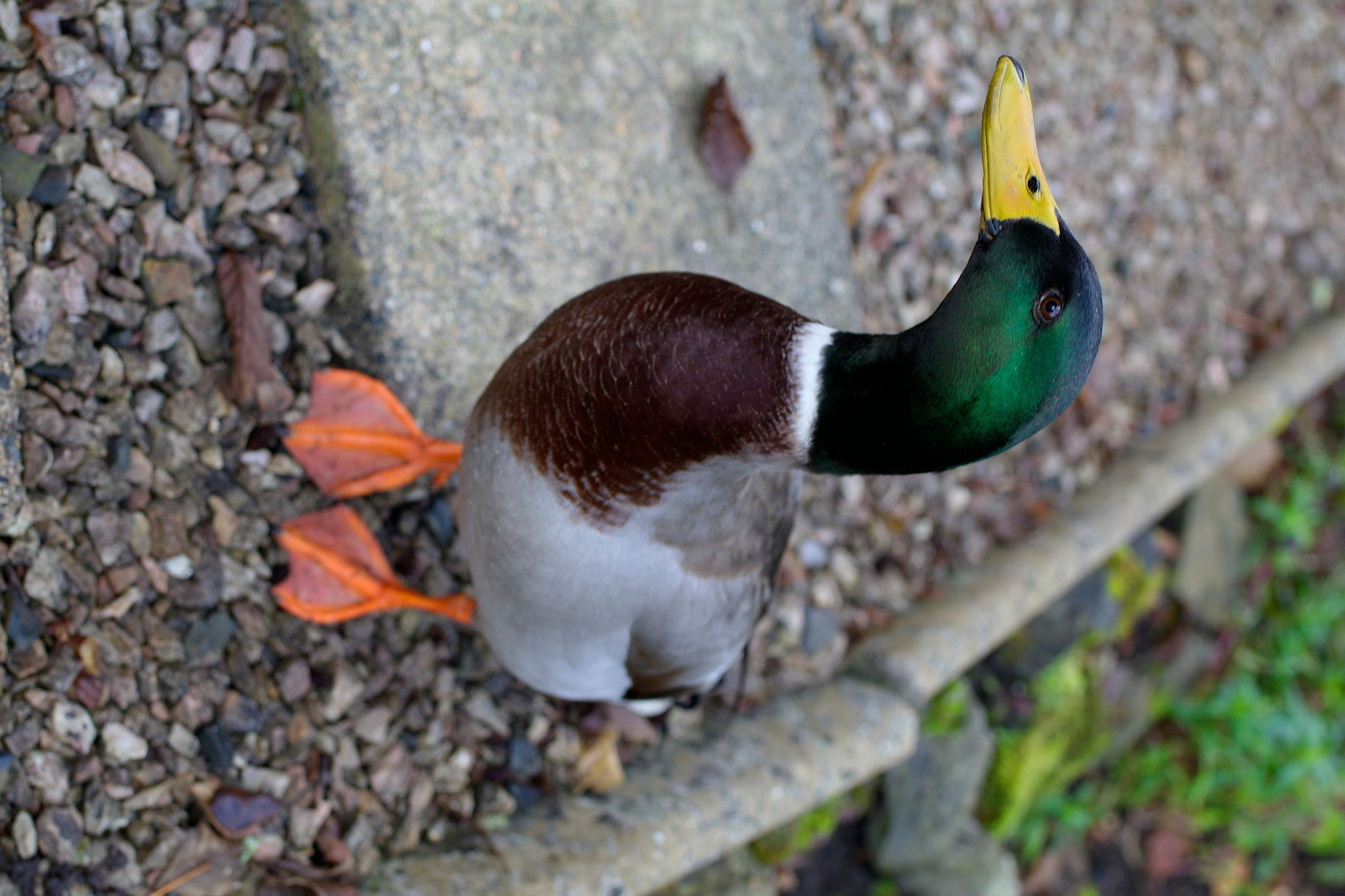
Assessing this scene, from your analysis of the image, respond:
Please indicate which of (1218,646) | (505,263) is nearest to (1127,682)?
(1218,646)

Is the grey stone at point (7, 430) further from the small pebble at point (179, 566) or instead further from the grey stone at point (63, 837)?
the grey stone at point (63, 837)

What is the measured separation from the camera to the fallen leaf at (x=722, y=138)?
7.98 feet

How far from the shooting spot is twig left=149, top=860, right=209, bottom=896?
1771 mm

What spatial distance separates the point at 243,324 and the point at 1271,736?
3.66 m

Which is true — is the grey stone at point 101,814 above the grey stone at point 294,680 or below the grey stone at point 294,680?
below

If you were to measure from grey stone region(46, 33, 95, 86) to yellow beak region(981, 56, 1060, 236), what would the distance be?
1.53m

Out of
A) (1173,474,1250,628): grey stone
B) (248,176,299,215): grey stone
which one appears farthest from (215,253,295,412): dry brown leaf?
(1173,474,1250,628): grey stone

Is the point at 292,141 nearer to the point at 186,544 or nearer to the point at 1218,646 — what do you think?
the point at 186,544

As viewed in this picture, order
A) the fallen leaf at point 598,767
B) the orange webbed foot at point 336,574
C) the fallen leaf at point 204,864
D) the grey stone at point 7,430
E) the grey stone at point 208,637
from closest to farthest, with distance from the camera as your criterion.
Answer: the grey stone at point 7,430
the fallen leaf at point 204,864
the grey stone at point 208,637
the orange webbed foot at point 336,574
the fallen leaf at point 598,767

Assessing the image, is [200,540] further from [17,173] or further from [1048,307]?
[1048,307]

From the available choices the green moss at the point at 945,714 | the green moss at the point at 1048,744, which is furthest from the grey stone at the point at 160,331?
the green moss at the point at 1048,744

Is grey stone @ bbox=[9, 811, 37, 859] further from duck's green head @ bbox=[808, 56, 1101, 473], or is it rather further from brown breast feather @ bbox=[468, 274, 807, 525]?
duck's green head @ bbox=[808, 56, 1101, 473]

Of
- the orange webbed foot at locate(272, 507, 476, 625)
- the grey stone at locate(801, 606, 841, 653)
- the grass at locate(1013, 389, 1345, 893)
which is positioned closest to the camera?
the orange webbed foot at locate(272, 507, 476, 625)

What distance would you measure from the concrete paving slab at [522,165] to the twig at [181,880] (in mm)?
907
